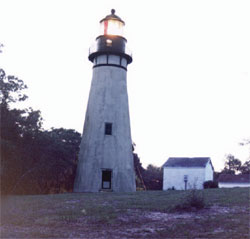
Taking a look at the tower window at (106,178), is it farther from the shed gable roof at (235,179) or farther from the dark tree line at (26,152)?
the shed gable roof at (235,179)

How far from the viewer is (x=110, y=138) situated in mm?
25906

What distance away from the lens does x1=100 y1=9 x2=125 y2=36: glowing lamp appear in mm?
27422

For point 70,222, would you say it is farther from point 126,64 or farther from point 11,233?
point 126,64

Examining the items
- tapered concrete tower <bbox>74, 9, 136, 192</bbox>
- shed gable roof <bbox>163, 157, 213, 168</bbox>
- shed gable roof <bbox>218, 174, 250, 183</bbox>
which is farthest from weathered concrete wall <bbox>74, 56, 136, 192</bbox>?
shed gable roof <bbox>218, 174, 250, 183</bbox>

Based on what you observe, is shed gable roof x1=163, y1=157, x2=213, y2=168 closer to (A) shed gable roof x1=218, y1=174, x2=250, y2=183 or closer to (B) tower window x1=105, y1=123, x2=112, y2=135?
(A) shed gable roof x1=218, y1=174, x2=250, y2=183

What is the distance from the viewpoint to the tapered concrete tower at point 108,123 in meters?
25.4

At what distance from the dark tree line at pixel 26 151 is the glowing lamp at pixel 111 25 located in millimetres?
8280

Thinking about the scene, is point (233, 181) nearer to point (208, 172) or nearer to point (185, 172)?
point (208, 172)

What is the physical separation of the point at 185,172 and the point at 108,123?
26.7 meters

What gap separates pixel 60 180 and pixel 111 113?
615 cm

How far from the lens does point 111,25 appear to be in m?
27.6

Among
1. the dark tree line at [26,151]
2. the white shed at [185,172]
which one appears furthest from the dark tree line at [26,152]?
the white shed at [185,172]

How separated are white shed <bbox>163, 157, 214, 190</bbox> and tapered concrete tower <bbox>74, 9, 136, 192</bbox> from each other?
24560 millimetres

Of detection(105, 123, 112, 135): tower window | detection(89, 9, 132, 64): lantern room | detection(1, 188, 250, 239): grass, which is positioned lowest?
detection(1, 188, 250, 239): grass
